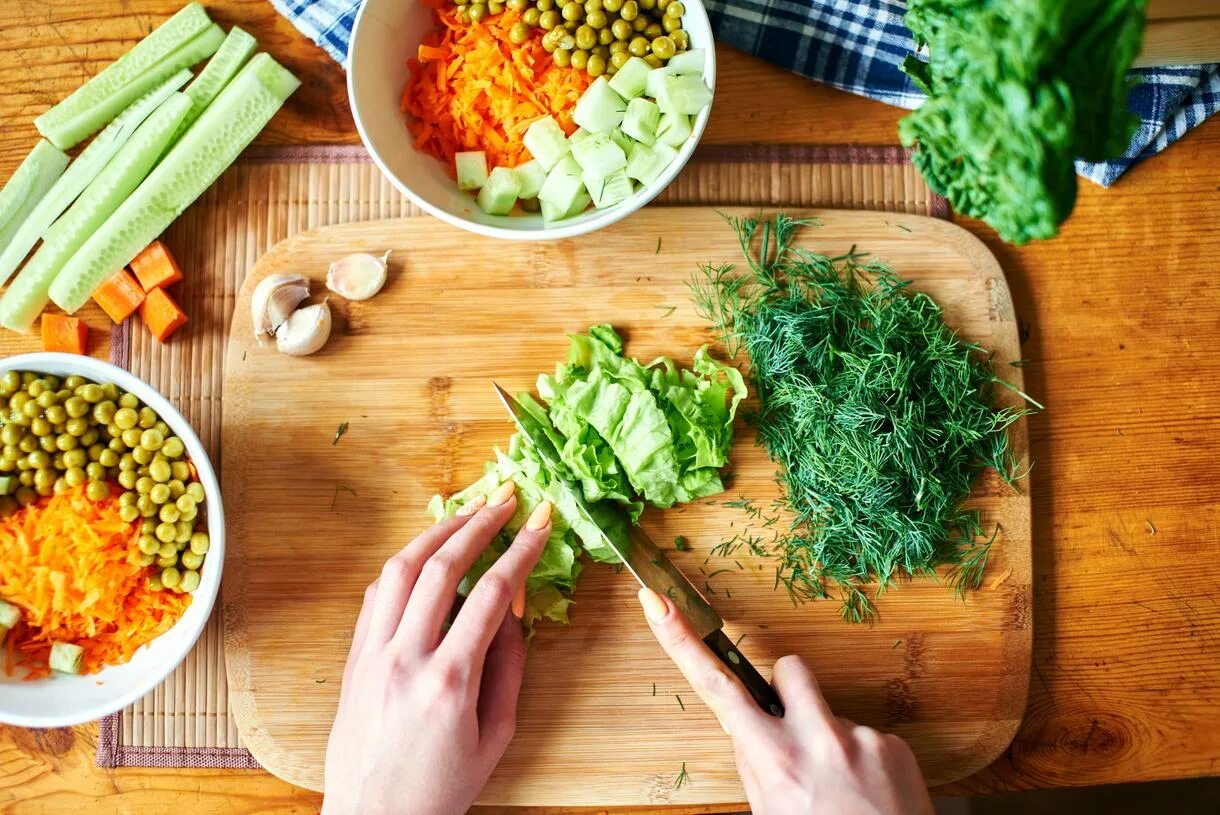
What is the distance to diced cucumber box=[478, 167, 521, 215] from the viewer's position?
2164 mm

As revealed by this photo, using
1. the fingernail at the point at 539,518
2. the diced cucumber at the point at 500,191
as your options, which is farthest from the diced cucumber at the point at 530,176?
the fingernail at the point at 539,518

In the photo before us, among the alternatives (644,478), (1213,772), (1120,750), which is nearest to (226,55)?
(644,478)

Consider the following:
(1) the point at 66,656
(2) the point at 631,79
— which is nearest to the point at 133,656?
(1) the point at 66,656

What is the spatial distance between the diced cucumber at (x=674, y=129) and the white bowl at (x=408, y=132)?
0.03 meters

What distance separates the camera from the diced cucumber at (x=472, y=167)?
221 centimetres

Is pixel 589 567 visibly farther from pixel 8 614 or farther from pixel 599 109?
pixel 8 614

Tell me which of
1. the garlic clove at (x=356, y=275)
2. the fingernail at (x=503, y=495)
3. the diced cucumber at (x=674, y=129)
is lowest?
the fingernail at (x=503, y=495)

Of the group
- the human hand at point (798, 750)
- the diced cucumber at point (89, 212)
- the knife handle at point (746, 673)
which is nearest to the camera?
the human hand at point (798, 750)

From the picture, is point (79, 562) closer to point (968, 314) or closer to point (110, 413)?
point (110, 413)

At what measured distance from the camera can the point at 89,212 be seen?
2330mm

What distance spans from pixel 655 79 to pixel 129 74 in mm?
1457

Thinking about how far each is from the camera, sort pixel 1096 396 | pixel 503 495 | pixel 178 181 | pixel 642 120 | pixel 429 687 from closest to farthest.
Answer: pixel 429 687
pixel 642 120
pixel 503 495
pixel 178 181
pixel 1096 396

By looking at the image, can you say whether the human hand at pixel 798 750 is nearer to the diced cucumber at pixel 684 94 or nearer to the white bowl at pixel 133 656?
the white bowl at pixel 133 656

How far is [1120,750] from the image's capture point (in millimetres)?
2377
